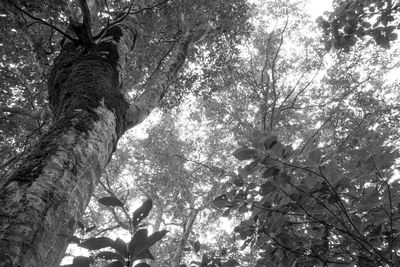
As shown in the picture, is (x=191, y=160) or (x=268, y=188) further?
(x=191, y=160)

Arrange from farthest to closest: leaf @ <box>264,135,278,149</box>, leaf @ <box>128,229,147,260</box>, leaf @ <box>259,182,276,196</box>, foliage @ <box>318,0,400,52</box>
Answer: foliage @ <box>318,0,400,52</box> → leaf @ <box>259,182,276,196</box> → leaf @ <box>264,135,278,149</box> → leaf @ <box>128,229,147,260</box>

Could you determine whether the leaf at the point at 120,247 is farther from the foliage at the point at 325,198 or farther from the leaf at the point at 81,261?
the foliage at the point at 325,198

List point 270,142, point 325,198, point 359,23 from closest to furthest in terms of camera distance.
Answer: point 270,142, point 325,198, point 359,23

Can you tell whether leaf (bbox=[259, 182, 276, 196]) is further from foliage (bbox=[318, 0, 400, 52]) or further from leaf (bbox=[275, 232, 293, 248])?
foliage (bbox=[318, 0, 400, 52])

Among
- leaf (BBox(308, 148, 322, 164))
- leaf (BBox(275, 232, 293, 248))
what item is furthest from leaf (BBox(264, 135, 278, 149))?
leaf (BBox(275, 232, 293, 248))

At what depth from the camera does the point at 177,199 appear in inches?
408

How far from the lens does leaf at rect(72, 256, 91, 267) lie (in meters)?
0.67

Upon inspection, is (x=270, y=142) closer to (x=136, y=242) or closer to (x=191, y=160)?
(x=136, y=242)

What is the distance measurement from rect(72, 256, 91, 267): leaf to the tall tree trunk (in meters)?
0.12

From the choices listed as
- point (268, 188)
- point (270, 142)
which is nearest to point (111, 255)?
point (270, 142)

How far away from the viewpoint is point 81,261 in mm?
679

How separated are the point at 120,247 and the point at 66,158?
1248 mm

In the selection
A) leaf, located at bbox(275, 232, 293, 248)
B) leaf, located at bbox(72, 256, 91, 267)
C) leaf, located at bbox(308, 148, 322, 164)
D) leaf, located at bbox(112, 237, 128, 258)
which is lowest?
leaf, located at bbox(72, 256, 91, 267)

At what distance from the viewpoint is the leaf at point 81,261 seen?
0.67 meters
